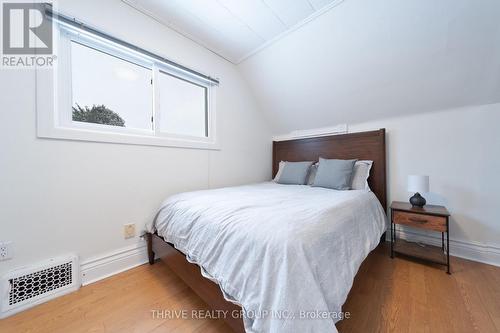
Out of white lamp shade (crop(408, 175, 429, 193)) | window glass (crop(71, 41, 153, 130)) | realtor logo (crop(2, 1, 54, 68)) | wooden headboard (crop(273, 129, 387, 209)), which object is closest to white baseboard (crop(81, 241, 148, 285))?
window glass (crop(71, 41, 153, 130))

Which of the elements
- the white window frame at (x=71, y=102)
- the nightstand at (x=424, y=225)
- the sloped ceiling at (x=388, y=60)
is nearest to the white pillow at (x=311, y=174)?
the sloped ceiling at (x=388, y=60)

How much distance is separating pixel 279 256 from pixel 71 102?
1.92 metres

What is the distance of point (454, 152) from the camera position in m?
1.91

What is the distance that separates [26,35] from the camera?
1.29m

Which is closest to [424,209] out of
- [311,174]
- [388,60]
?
[311,174]

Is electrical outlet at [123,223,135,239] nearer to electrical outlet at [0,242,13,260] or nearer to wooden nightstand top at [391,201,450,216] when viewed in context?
electrical outlet at [0,242,13,260]

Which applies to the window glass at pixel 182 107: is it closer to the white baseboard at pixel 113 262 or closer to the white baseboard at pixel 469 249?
the white baseboard at pixel 113 262

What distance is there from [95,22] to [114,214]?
160cm

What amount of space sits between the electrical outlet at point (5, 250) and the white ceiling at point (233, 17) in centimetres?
207

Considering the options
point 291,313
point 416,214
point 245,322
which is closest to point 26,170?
point 245,322

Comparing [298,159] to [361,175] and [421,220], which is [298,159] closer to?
[361,175]

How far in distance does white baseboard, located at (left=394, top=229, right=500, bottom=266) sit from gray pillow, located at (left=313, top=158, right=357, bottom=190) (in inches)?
37.0

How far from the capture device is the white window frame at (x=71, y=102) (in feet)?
4.37

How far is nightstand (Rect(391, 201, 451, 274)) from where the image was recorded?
1621 mm
